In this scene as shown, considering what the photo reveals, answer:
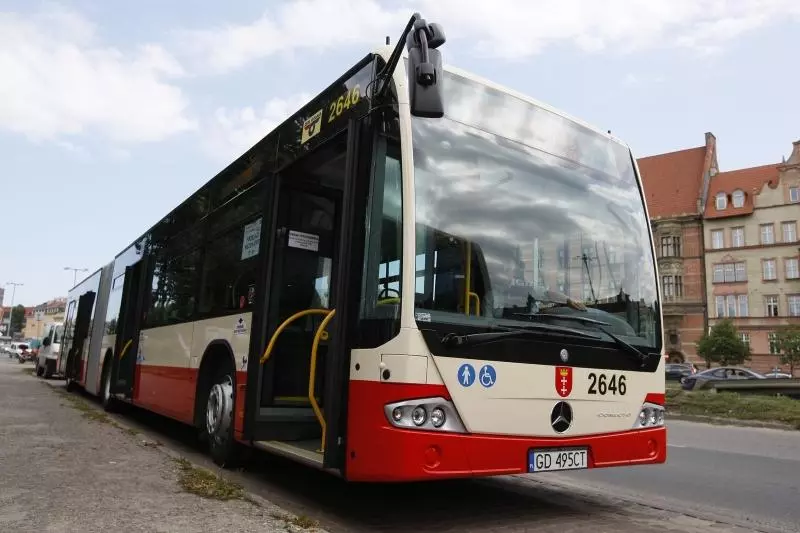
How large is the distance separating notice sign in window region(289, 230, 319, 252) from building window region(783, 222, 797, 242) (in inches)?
2444

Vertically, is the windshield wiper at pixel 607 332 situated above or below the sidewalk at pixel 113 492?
above

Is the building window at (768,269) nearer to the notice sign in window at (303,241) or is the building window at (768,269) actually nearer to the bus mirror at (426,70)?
the notice sign in window at (303,241)

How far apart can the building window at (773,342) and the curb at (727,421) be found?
39.9m

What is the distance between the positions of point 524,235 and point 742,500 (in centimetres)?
387

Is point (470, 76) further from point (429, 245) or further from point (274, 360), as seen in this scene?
point (274, 360)

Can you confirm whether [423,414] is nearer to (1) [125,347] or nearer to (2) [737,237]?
(1) [125,347]

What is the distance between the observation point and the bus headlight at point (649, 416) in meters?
5.55

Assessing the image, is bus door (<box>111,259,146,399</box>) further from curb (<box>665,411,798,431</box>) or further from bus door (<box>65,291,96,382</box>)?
curb (<box>665,411,798,431</box>)

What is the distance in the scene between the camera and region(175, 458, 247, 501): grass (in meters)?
5.30

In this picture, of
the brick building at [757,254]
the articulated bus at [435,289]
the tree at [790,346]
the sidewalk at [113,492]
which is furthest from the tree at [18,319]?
the articulated bus at [435,289]

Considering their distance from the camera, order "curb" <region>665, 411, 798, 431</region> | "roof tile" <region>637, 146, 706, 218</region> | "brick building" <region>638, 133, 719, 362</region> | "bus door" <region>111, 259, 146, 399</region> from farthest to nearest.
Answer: "roof tile" <region>637, 146, 706, 218</region>, "brick building" <region>638, 133, 719, 362</region>, "curb" <region>665, 411, 798, 431</region>, "bus door" <region>111, 259, 146, 399</region>

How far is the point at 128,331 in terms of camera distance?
38.9 feet

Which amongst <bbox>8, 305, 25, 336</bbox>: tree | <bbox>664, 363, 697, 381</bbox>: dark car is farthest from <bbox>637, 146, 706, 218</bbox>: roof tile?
<bbox>8, 305, 25, 336</bbox>: tree

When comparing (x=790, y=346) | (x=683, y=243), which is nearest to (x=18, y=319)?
(x=683, y=243)
